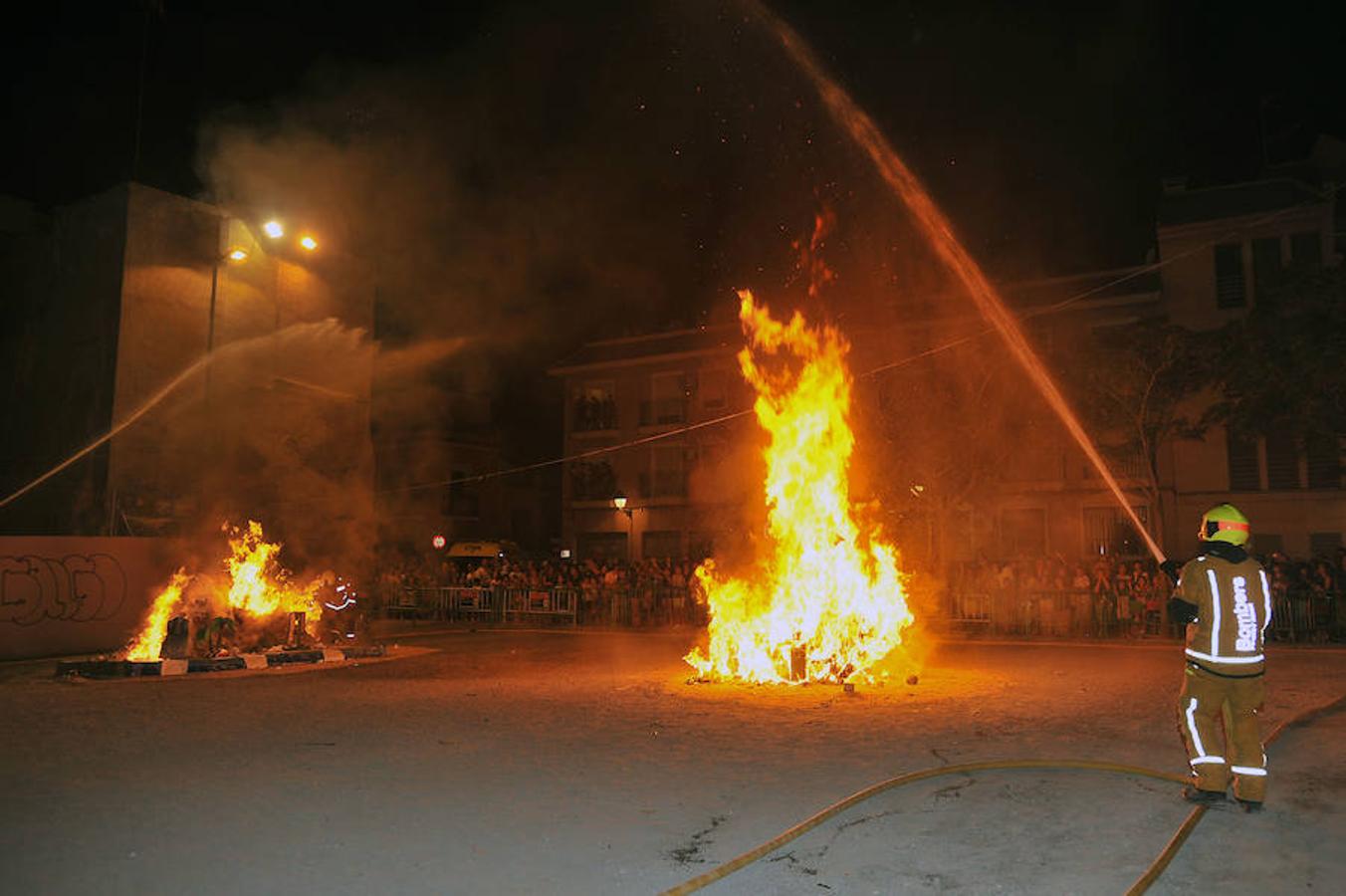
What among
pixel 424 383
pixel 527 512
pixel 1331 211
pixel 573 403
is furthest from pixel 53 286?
pixel 1331 211

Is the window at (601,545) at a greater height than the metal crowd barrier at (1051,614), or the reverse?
the window at (601,545)

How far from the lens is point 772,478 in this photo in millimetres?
13562

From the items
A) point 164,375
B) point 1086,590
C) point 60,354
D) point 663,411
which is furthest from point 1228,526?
point 663,411

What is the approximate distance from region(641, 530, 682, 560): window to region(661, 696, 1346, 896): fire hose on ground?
2788 cm

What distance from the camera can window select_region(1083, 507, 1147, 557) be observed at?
2803 cm

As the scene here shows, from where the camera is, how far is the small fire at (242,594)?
51.8ft

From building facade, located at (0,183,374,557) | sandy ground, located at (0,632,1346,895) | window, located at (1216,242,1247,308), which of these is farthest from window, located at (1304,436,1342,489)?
building facade, located at (0,183,374,557)

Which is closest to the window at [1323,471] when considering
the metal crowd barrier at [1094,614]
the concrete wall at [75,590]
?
the metal crowd barrier at [1094,614]

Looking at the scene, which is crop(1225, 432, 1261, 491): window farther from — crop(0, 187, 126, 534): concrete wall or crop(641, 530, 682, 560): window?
crop(0, 187, 126, 534): concrete wall

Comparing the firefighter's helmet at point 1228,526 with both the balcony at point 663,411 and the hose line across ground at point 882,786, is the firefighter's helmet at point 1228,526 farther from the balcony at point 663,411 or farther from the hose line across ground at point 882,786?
the balcony at point 663,411

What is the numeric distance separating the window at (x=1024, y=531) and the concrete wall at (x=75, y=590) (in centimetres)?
2455

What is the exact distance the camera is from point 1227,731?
6.19 m

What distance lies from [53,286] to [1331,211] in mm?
34845

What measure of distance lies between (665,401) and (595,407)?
3.31 meters
